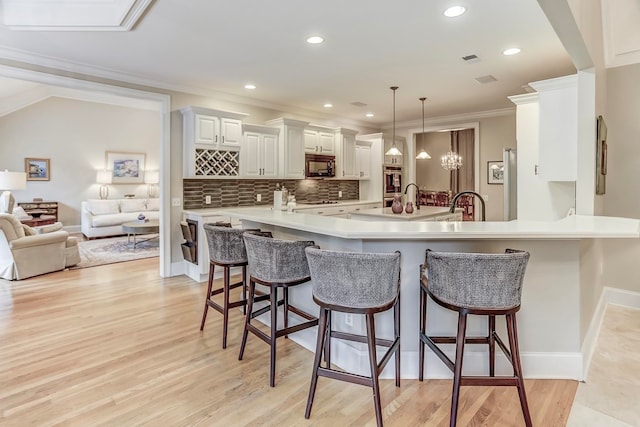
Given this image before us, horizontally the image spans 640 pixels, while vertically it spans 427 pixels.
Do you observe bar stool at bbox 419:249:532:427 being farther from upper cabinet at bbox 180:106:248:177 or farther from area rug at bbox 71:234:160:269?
area rug at bbox 71:234:160:269

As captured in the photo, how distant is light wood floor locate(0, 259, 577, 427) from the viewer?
198 centimetres

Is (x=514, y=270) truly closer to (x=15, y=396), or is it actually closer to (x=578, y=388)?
(x=578, y=388)

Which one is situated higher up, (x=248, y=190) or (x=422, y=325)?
(x=248, y=190)

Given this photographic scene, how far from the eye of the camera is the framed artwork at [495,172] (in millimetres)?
6469

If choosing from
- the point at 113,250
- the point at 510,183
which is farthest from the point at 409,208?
the point at 113,250

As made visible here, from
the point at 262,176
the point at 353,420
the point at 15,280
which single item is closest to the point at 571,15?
the point at 353,420

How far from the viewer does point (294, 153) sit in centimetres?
604

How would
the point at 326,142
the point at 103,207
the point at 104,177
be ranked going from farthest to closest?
the point at 104,177 < the point at 103,207 < the point at 326,142

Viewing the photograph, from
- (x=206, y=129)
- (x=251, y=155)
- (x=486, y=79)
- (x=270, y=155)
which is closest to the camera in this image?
(x=486, y=79)

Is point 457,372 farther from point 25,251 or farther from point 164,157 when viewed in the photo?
point 25,251

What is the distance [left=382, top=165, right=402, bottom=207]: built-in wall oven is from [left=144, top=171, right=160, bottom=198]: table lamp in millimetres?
6321

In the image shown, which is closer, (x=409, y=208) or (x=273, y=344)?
(x=273, y=344)

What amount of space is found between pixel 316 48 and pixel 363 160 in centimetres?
399

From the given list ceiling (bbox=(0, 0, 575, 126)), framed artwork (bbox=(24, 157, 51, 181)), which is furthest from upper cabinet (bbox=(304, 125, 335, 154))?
framed artwork (bbox=(24, 157, 51, 181))
